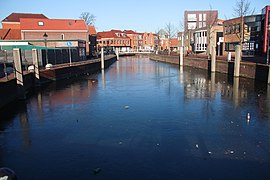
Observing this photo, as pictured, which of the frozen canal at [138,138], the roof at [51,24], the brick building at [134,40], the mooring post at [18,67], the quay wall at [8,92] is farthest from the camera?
the brick building at [134,40]

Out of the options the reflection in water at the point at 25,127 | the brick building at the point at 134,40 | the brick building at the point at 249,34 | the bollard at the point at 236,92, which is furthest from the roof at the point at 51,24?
the brick building at the point at 134,40

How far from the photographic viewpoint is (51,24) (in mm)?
66125

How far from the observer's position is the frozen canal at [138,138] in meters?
7.14

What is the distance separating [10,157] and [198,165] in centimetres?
584

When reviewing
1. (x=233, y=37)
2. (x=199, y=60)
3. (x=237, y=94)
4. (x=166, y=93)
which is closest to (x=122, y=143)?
(x=166, y=93)

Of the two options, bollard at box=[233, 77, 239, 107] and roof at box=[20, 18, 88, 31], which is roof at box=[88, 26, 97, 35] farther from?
bollard at box=[233, 77, 239, 107]

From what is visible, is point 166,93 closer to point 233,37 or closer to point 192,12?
point 233,37

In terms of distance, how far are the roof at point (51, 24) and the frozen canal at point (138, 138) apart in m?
52.8

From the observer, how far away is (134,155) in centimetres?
807

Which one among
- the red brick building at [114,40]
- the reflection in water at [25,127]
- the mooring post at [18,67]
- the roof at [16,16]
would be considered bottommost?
the reflection in water at [25,127]

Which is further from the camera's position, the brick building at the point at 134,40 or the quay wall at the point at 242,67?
the brick building at the point at 134,40

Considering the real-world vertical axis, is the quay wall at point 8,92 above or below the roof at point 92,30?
below

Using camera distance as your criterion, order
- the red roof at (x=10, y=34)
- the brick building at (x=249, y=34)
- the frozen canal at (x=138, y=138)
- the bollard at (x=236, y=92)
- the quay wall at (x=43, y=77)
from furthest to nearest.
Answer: the red roof at (x=10, y=34)
the brick building at (x=249, y=34)
the bollard at (x=236, y=92)
the quay wall at (x=43, y=77)
the frozen canal at (x=138, y=138)

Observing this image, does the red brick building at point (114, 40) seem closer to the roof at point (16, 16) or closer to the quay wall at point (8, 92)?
the roof at point (16, 16)
